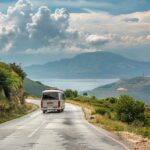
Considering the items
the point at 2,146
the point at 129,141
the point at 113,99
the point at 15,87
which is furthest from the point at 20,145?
the point at 113,99

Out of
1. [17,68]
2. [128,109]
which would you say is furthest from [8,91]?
[17,68]

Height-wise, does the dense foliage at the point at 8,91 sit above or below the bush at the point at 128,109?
above

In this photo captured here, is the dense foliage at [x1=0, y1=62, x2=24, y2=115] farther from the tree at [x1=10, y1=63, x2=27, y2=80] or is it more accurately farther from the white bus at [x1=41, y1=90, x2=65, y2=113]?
the tree at [x1=10, y1=63, x2=27, y2=80]

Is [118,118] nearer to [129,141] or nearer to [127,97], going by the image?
[127,97]

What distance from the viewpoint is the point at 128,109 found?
62.3 metres

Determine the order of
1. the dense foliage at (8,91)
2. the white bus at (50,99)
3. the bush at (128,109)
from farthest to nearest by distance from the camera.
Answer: the white bus at (50,99) → the bush at (128,109) → the dense foliage at (8,91)

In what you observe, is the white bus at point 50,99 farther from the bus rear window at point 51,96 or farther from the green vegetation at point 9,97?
the green vegetation at point 9,97

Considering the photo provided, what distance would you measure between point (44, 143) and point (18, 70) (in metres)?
66.2

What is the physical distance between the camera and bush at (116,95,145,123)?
61875mm

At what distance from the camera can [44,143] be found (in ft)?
72.4

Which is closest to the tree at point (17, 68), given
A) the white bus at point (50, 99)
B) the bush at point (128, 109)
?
the white bus at point (50, 99)

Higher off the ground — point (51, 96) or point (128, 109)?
point (51, 96)

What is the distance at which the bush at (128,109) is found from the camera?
61.9m

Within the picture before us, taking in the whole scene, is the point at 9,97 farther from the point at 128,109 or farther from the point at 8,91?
the point at 128,109
